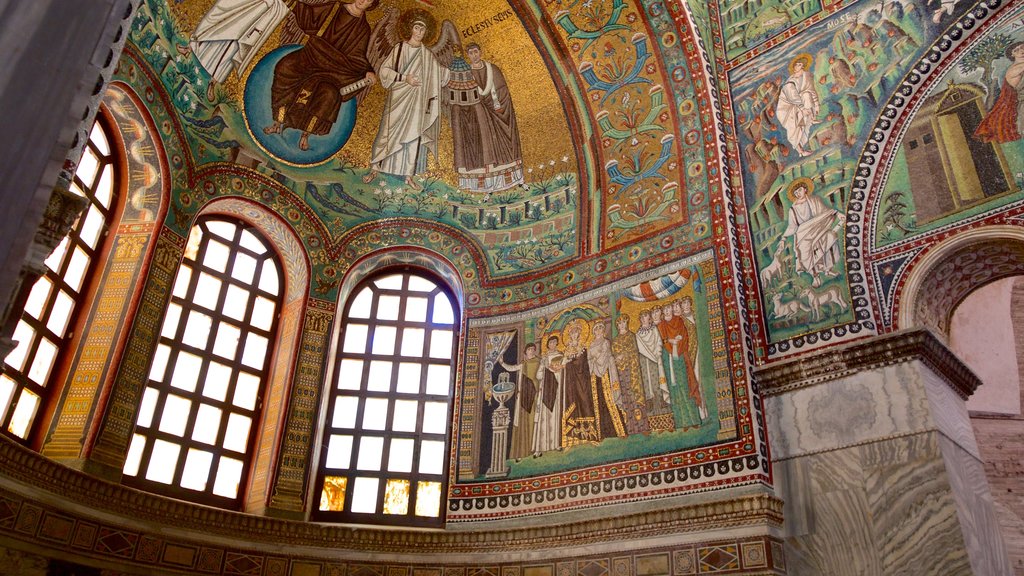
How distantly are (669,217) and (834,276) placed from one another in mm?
2094

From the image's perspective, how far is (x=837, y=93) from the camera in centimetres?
921

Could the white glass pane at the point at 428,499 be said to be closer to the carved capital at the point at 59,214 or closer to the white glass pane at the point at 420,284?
the white glass pane at the point at 420,284

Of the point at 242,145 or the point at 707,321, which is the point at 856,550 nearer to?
the point at 707,321

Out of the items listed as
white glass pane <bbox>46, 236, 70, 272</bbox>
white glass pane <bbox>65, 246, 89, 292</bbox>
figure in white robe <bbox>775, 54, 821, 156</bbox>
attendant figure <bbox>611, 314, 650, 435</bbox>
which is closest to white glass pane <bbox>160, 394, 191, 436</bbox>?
white glass pane <bbox>65, 246, 89, 292</bbox>

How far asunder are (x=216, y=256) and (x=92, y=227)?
1.56 meters

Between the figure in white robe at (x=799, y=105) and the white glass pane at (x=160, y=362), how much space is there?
7390 millimetres

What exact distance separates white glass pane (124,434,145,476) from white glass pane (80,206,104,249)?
2.09 metres

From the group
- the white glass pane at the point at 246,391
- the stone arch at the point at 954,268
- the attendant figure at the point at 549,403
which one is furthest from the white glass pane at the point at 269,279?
the stone arch at the point at 954,268

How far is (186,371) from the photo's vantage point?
9.27 metres

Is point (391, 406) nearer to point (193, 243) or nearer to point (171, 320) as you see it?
point (171, 320)

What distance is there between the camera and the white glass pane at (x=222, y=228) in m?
10.1

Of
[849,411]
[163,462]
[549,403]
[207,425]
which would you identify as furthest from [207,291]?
[849,411]

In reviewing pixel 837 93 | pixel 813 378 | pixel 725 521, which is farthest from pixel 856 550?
pixel 837 93

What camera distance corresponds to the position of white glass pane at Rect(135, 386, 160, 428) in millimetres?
8664
